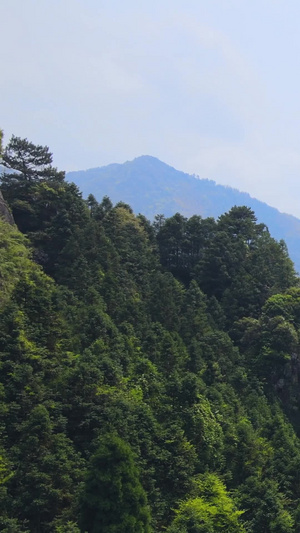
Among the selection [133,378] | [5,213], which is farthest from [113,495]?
[5,213]

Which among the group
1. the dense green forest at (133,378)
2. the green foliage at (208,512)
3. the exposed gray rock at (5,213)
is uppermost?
the exposed gray rock at (5,213)

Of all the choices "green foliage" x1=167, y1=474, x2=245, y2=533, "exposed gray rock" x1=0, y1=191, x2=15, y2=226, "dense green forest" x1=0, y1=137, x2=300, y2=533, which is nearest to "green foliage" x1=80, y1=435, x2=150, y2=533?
"dense green forest" x1=0, y1=137, x2=300, y2=533

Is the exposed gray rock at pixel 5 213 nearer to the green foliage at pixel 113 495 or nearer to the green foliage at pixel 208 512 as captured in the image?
the green foliage at pixel 113 495

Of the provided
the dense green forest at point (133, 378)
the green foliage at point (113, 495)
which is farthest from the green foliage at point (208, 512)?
the green foliage at point (113, 495)

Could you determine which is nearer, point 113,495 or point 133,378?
point 113,495

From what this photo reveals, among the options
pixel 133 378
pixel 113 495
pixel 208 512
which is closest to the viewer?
pixel 113 495

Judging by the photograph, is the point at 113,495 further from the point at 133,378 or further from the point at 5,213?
the point at 5,213

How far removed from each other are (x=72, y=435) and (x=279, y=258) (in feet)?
86.8

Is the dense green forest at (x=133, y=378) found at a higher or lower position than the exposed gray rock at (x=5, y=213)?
lower

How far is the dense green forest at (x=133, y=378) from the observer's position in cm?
1327

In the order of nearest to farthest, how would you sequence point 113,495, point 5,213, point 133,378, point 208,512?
1. point 113,495
2. point 208,512
3. point 133,378
4. point 5,213

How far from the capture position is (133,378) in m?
20.0

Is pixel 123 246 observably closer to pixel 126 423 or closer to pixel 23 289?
pixel 23 289

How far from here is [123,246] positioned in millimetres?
34094
